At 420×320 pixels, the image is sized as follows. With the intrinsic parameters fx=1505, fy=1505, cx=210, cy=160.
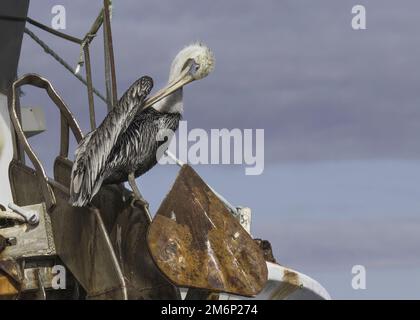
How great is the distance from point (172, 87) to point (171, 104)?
0.19 metres

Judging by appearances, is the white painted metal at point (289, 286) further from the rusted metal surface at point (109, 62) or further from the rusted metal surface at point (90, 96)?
the rusted metal surface at point (109, 62)

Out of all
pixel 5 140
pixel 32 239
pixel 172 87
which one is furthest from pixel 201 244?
pixel 5 140

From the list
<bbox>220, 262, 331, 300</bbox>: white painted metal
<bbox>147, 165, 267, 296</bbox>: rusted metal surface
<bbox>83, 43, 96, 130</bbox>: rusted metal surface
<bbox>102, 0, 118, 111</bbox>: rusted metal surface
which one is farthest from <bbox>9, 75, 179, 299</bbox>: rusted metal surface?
<bbox>220, 262, 331, 300</bbox>: white painted metal

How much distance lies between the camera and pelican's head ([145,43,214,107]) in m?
16.4

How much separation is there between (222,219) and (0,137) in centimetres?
448

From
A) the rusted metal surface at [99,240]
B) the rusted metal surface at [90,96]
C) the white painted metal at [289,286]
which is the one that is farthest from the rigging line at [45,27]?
the white painted metal at [289,286]

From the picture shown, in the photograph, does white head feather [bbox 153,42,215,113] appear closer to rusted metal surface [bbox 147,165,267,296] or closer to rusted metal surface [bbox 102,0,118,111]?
rusted metal surface [bbox 102,0,118,111]

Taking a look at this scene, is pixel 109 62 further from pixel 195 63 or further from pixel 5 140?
pixel 5 140

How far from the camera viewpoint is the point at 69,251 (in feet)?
53.9

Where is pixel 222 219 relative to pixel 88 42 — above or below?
below

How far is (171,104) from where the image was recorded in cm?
1644

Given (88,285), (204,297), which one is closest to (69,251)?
(88,285)
